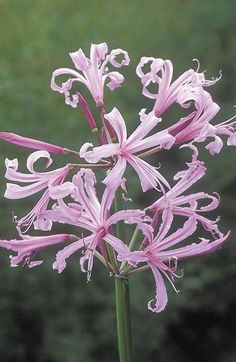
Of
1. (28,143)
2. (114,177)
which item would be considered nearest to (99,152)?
(114,177)

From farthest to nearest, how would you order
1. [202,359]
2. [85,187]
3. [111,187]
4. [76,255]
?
1. [202,359]
2. [76,255]
3. [85,187]
4. [111,187]

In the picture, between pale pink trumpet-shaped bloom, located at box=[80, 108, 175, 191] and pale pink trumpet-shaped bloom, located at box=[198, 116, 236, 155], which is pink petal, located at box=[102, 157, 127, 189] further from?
pale pink trumpet-shaped bloom, located at box=[198, 116, 236, 155]

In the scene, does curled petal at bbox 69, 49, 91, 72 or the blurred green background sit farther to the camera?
the blurred green background

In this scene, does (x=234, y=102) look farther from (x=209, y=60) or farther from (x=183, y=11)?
(x=183, y=11)

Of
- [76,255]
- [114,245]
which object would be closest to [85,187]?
[114,245]

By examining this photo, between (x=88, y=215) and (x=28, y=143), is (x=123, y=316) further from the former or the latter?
(x=28, y=143)

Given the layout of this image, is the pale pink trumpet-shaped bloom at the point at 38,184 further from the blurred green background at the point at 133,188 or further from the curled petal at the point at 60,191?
the blurred green background at the point at 133,188

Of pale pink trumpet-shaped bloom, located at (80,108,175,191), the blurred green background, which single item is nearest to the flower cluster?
pale pink trumpet-shaped bloom, located at (80,108,175,191)
